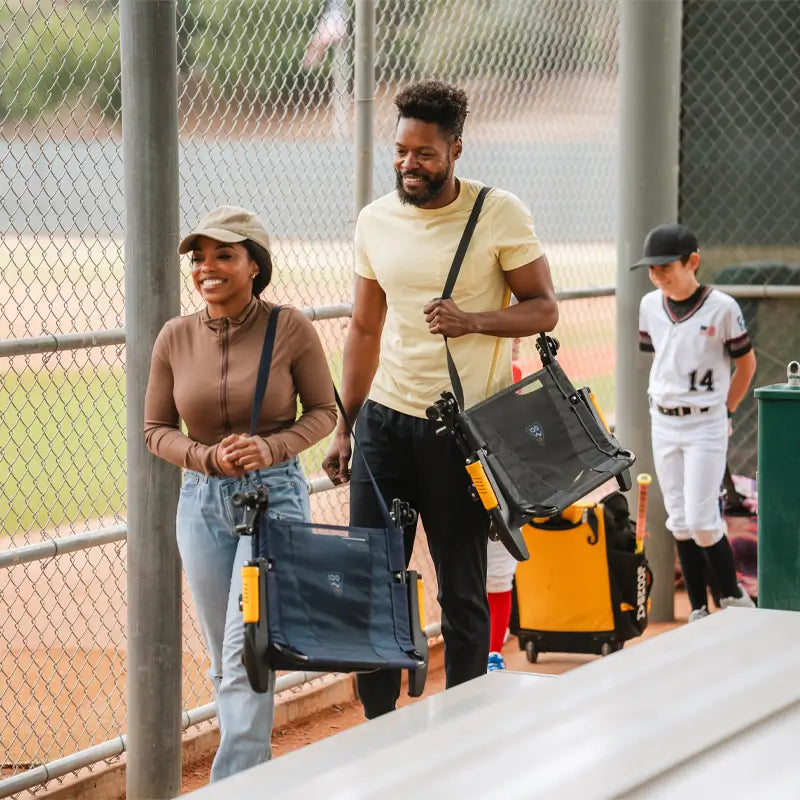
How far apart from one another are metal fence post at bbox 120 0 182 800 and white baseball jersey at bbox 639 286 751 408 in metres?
2.74

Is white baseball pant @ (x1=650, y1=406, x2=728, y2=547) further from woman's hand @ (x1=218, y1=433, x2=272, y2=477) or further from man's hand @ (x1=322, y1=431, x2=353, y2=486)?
woman's hand @ (x1=218, y1=433, x2=272, y2=477)

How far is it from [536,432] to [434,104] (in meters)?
0.96

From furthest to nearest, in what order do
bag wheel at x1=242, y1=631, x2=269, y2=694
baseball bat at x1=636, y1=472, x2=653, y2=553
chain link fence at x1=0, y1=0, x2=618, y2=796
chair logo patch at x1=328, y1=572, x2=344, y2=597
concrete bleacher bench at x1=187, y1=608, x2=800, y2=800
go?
baseball bat at x1=636, y1=472, x2=653, y2=553, chain link fence at x1=0, y1=0, x2=618, y2=796, chair logo patch at x1=328, y1=572, x2=344, y2=597, bag wheel at x1=242, y1=631, x2=269, y2=694, concrete bleacher bench at x1=187, y1=608, x2=800, y2=800

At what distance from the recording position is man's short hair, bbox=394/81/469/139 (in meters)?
3.75

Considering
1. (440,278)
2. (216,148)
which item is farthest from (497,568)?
(216,148)

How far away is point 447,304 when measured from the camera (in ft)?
12.1

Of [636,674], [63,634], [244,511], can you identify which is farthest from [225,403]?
[63,634]

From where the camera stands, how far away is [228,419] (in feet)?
11.8

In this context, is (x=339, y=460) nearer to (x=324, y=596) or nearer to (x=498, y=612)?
(x=324, y=596)

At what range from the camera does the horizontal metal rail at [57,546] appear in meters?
4.05

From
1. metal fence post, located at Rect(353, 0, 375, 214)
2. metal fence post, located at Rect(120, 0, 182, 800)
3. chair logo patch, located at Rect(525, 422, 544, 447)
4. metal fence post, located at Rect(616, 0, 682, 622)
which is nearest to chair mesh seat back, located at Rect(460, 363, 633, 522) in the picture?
chair logo patch, located at Rect(525, 422, 544, 447)

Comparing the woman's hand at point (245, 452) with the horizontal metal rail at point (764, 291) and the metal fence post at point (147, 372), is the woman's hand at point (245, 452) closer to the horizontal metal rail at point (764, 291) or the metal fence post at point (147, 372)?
the metal fence post at point (147, 372)

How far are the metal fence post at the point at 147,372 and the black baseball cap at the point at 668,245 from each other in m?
2.67

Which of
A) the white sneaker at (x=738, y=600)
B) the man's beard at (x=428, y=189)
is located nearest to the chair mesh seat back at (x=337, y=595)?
the man's beard at (x=428, y=189)
